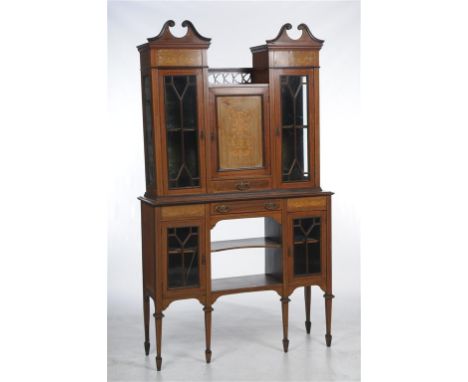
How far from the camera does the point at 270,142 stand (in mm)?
5578

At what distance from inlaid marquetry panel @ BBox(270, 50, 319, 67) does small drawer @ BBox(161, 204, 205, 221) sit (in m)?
1.09

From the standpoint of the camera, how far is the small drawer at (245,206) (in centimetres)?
543

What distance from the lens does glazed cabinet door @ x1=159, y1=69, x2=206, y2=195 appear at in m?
5.33

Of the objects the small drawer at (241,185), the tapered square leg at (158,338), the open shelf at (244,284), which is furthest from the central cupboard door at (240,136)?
the tapered square leg at (158,338)

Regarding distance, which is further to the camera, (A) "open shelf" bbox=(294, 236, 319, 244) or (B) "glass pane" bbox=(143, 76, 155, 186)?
(A) "open shelf" bbox=(294, 236, 319, 244)

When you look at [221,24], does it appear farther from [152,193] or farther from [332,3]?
[152,193]

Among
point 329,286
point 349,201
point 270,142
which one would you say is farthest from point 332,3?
point 329,286

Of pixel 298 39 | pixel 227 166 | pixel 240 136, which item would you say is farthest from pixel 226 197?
pixel 298 39

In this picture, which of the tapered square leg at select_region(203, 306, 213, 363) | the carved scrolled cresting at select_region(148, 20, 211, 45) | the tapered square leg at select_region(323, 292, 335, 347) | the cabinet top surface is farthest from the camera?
the tapered square leg at select_region(323, 292, 335, 347)

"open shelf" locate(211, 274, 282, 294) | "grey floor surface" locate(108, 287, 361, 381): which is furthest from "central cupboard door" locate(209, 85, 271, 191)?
"grey floor surface" locate(108, 287, 361, 381)

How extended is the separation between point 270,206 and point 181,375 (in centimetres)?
124

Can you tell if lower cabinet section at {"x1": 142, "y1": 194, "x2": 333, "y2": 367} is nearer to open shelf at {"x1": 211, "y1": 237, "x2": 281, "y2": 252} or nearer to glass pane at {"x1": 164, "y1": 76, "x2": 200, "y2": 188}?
open shelf at {"x1": 211, "y1": 237, "x2": 281, "y2": 252}

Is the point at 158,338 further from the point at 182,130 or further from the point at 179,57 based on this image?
the point at 179,57

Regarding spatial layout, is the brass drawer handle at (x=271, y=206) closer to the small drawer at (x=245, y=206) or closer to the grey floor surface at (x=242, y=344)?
the small drawer at (x=245, y=206)
